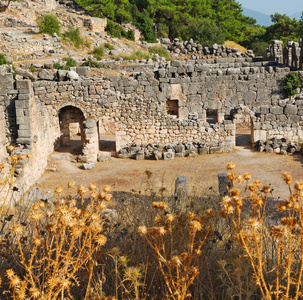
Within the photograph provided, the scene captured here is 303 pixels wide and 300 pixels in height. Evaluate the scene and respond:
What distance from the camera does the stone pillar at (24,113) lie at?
41.6 ft

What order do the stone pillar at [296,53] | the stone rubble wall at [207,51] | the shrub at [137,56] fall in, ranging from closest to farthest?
the stone pillar at [296,53], the shrub at [137,56], the stone rubble wall at [207,51]

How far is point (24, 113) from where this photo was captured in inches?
510

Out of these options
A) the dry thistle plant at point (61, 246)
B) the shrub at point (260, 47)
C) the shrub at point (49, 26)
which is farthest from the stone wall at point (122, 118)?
the shrub at point (260, 47)

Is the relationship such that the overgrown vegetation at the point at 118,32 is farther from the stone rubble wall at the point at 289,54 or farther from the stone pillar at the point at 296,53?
the stone pillar at the point at 296,53

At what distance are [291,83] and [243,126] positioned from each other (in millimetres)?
3361

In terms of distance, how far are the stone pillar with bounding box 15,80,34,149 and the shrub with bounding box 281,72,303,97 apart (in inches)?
541

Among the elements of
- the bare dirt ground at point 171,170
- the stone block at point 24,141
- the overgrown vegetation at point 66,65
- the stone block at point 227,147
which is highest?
the overgrown vegetation at point 66,65

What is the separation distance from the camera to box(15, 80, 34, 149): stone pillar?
1268 cm

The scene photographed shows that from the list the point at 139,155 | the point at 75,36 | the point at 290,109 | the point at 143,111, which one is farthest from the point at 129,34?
the point at 139,155

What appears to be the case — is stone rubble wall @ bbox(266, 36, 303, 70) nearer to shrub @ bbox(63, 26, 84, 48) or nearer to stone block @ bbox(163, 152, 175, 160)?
stone block @ bbox(163, 152, 175, 160)

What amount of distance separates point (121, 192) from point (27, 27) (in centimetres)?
2629

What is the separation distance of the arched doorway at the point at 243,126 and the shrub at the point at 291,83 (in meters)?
2.61

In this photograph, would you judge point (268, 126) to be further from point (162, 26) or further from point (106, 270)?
point (162, 26)

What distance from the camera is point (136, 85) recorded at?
19.6 meters
